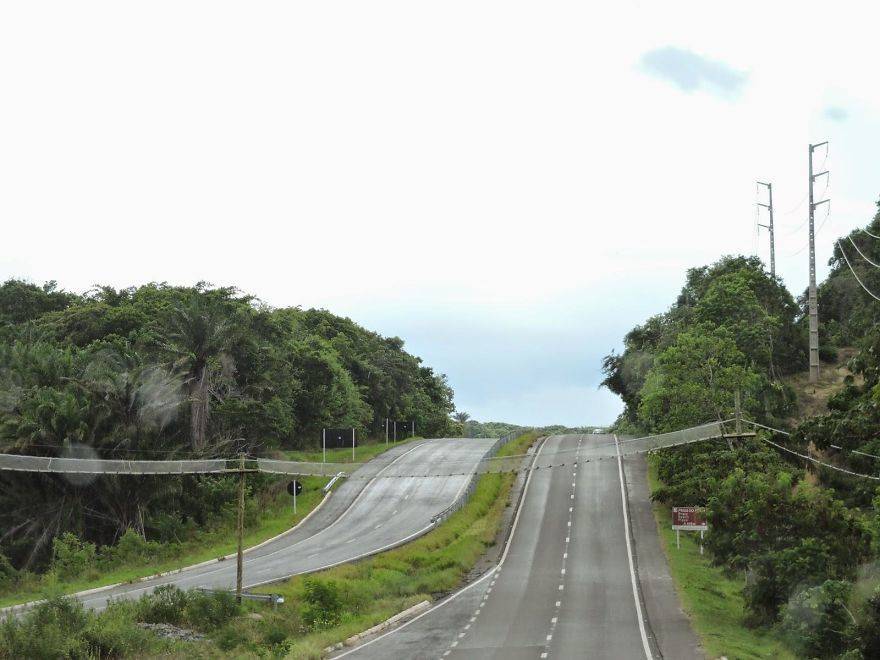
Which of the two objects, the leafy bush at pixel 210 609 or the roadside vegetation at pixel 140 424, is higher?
the roadside vegetation at pixel 140 424

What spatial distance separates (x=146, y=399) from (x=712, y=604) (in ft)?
127

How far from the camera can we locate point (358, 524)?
2484 inches

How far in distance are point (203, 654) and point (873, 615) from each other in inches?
805

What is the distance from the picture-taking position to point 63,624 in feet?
101

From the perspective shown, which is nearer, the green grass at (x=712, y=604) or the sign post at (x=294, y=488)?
the green grass at (x=712, y=604)

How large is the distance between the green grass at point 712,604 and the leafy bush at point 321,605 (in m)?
13.9

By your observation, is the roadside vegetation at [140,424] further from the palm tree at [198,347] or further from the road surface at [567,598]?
the road surface at [567,598]

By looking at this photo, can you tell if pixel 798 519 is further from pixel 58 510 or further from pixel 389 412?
pixel 389 412

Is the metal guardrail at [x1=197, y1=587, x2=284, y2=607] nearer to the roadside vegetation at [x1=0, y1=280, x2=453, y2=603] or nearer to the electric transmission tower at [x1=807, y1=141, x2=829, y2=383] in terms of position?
the roadside vegetation at [x1=0, y1=280, x2=453, y2=603]

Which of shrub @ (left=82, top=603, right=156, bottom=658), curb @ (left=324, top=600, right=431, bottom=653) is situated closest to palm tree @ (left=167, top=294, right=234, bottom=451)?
curb @ (left=324, top=600, right=431, bottom=653)

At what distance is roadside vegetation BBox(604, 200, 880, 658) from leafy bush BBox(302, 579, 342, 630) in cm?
1412

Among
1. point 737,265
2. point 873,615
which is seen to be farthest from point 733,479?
point 737,265

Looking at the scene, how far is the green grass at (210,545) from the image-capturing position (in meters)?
48.6

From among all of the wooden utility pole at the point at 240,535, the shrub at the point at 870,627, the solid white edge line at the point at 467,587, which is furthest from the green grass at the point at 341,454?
the shrub at the point at 870,627
